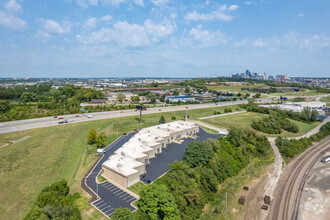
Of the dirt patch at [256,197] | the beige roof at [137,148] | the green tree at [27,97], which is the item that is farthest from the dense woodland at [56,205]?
the green tree at [27,97]

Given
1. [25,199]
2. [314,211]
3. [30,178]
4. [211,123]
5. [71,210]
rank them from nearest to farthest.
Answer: [71,210] < [25,199] < [314,211] < [30,178] < [211,123]

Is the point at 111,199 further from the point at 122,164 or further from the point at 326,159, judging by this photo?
the point at 326,159

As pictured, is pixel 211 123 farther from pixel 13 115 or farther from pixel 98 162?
pixel 13 115

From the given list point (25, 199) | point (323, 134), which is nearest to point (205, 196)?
point (25, 199)

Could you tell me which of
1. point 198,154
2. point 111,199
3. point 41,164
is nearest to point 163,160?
point 198,154

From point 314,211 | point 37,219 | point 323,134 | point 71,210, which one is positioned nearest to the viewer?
point 37,219

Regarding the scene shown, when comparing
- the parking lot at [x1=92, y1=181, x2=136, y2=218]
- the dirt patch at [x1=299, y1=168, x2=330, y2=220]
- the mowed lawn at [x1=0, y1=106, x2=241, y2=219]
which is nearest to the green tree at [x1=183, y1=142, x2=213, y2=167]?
the parking lot at [x1=92, y1=181, x2=136, y2=218]

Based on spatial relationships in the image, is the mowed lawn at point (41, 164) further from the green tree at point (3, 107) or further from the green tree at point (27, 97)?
the green tree at point (27, 97)
